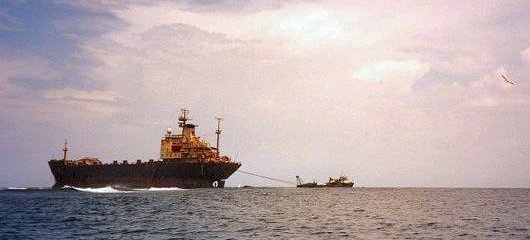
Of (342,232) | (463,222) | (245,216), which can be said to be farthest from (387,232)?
(245,216)

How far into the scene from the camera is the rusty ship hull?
4094 inches

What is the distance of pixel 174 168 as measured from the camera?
104 metres

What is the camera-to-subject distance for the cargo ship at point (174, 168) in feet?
342

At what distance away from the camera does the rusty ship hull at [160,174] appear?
104 m

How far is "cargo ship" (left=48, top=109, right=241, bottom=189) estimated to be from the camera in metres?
104

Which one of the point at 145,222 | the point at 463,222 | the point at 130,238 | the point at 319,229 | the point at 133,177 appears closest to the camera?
the point at 130,238

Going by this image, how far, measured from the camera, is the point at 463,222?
41.3 metres

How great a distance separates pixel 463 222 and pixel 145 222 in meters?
24.9

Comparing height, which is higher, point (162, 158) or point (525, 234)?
point (162, 158)

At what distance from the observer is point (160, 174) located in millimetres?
105250

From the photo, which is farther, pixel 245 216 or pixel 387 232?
pixel 245 216

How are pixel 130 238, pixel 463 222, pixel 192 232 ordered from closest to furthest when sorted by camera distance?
pixel 130 238 < pixel 192 232 < pixel 463 222

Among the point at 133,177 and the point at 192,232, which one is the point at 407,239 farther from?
the point at 133,177

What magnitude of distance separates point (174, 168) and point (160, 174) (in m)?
3.55
